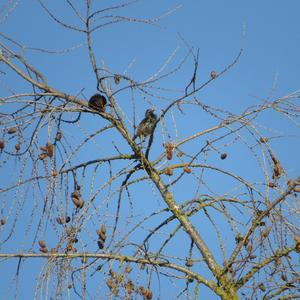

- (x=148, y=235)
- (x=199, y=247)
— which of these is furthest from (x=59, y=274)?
(x=199, y=247)

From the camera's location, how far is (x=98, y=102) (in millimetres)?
3455

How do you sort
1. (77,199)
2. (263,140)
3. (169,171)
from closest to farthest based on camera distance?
1. (77,199)
2. (263,140)
3. (169,171)

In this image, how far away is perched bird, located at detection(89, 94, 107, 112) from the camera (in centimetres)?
344

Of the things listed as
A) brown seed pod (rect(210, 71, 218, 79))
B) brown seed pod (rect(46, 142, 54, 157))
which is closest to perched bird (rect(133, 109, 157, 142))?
brown seed pod (rect(210, 71, 218, 79))

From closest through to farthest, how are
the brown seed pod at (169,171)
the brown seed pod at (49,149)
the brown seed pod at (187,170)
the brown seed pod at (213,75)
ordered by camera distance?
the brown seed pod at (49,149) < the brown seed pod at (213,75) < the brown seed pod at (187,170) < the brown seed pod at (169,171)

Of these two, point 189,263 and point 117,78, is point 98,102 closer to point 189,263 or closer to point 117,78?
point 117,78

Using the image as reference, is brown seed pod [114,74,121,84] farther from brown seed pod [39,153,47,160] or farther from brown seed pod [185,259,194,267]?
brown seed pod [185,259,194,267]

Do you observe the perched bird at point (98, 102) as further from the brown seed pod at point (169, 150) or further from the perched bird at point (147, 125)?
the brown seed pod at point (169, 150)

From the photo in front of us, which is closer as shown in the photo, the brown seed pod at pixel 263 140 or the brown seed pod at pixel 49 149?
the brown seed pod at pixel 49 149

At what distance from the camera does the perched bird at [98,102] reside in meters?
3.44

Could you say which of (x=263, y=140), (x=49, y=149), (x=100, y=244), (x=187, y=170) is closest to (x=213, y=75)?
(x=263, y=140)

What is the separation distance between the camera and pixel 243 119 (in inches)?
133

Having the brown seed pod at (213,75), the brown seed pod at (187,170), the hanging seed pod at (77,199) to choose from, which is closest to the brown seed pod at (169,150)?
the brown seed pod at (187,170)

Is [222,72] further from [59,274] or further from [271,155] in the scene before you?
[59,274]
